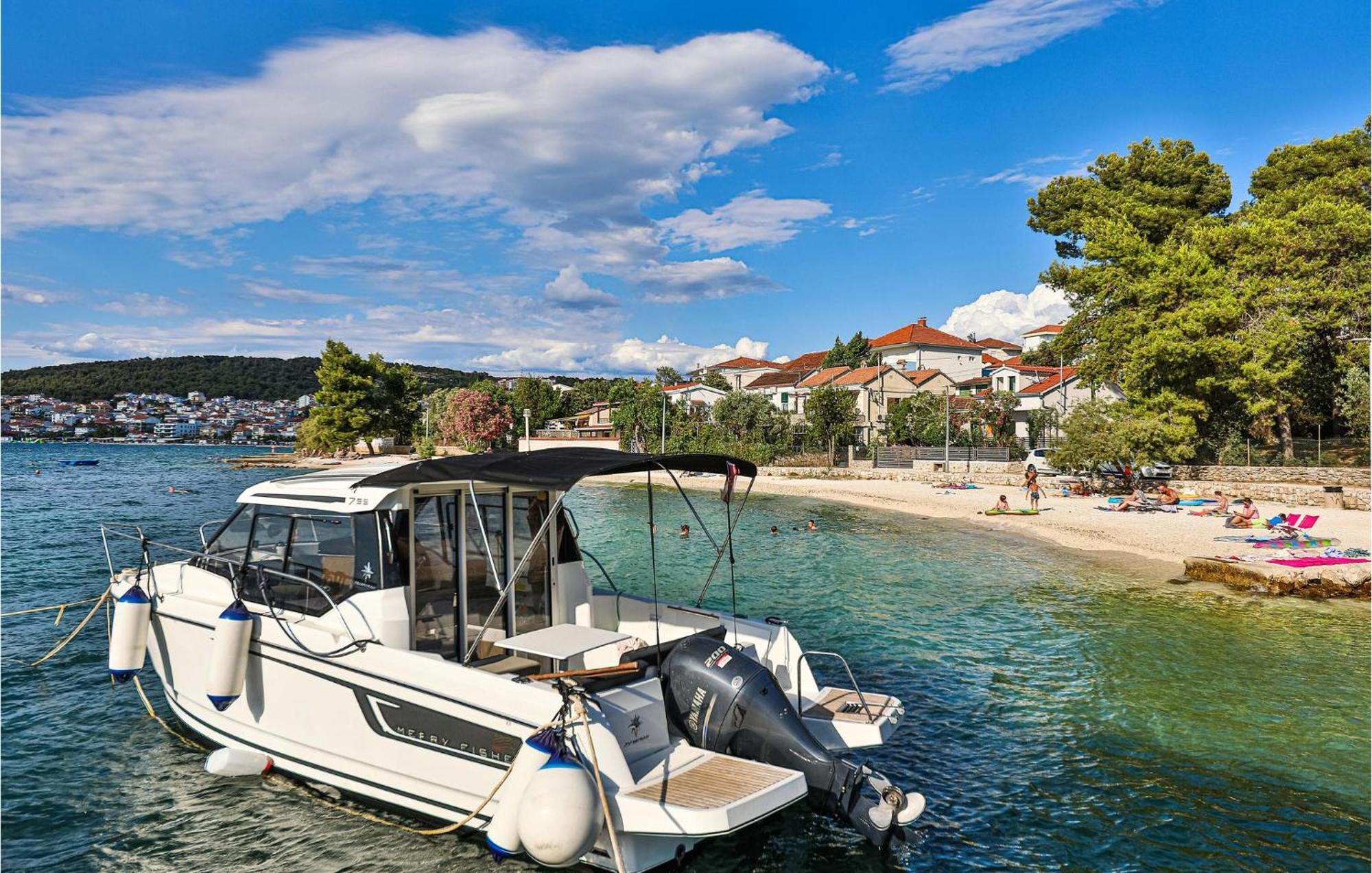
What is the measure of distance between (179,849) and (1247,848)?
912 centimetres

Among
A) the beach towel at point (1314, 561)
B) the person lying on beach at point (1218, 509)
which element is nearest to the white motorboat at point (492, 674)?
the beach towel at point (1314, 561)

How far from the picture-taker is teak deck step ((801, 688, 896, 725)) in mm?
7105

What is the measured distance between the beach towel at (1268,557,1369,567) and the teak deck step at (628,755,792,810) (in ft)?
60.8

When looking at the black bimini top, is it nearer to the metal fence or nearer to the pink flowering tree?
the metal fence

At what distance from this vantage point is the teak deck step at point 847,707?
7.11 m

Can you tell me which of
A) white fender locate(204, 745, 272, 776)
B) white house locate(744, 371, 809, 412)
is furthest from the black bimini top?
white house locate(744, 371, 809, 412)

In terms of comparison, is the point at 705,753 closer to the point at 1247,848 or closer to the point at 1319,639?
the point at 1247,848

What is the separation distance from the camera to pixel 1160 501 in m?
30.3

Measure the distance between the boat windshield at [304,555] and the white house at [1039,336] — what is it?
71.4 metres

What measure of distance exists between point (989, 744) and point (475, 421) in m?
72.4

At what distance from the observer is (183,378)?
172500mm

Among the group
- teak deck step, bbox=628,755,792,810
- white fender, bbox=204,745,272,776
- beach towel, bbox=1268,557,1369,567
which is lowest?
white fender, bbox=204,745,272,776

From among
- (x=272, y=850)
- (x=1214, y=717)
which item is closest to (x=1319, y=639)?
(x=1214, y=717)

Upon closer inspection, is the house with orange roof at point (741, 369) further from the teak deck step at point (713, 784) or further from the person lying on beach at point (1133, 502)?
the teak deck step at point (713, 784)
